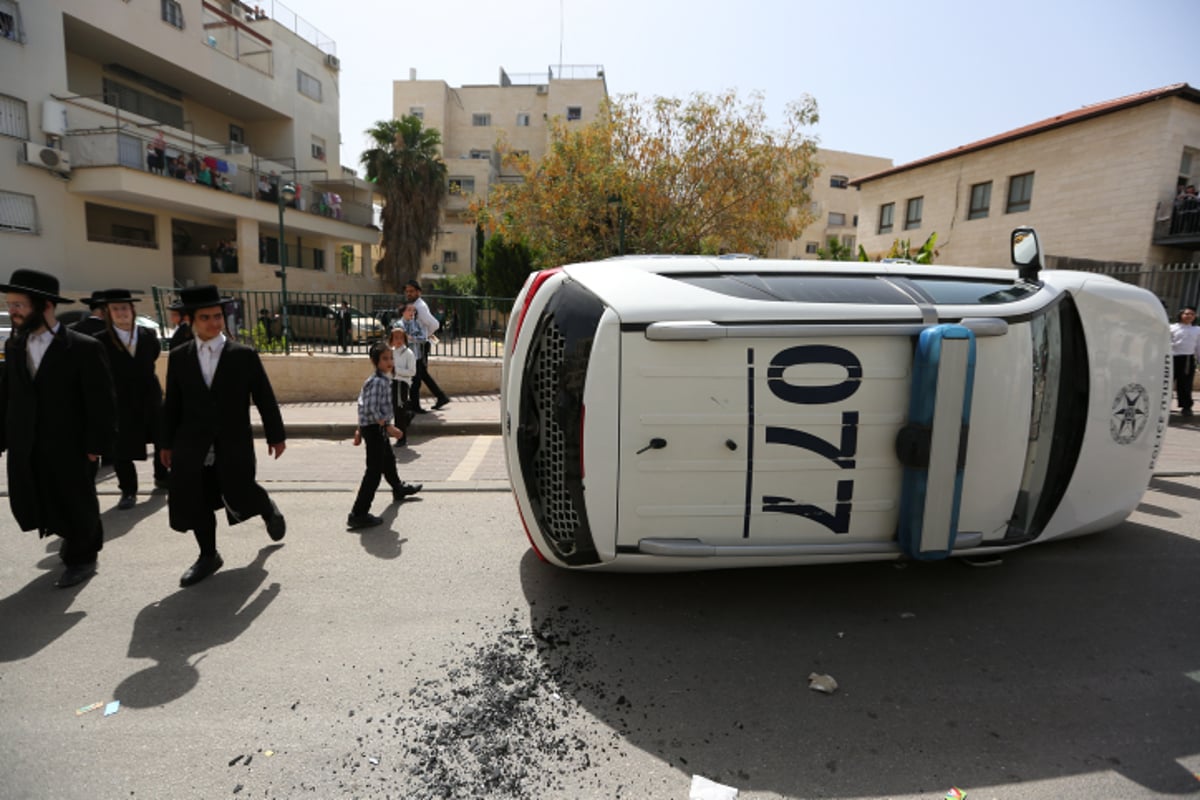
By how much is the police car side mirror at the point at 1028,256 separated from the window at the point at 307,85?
31.9 meters

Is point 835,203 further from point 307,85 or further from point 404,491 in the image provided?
point 404,491

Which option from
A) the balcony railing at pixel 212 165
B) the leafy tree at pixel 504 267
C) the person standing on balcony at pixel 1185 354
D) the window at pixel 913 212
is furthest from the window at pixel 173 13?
the person standing on balcony at pixel 1185 354

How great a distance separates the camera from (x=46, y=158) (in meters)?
17.3

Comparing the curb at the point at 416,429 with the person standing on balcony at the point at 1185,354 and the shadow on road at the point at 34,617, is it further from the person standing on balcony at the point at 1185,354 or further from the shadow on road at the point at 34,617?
the person standing on balcony at the point at 1185,354

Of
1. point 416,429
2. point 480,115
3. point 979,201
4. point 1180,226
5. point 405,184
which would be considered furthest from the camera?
point 480,115

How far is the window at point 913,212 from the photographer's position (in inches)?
984

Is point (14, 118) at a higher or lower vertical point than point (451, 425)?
higher

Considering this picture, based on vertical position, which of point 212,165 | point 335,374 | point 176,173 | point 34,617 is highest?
point 212,165

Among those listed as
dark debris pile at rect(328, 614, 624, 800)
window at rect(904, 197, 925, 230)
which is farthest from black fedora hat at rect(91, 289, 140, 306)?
window at rect(904, 197, 925, 230)

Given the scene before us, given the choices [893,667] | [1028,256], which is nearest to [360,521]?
[893,667]

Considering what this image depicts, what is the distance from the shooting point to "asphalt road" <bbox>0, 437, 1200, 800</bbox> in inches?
88.3

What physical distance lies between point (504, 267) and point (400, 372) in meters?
19.7

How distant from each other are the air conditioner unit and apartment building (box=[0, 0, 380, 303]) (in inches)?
1.6

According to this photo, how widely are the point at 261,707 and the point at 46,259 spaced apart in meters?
22.6
